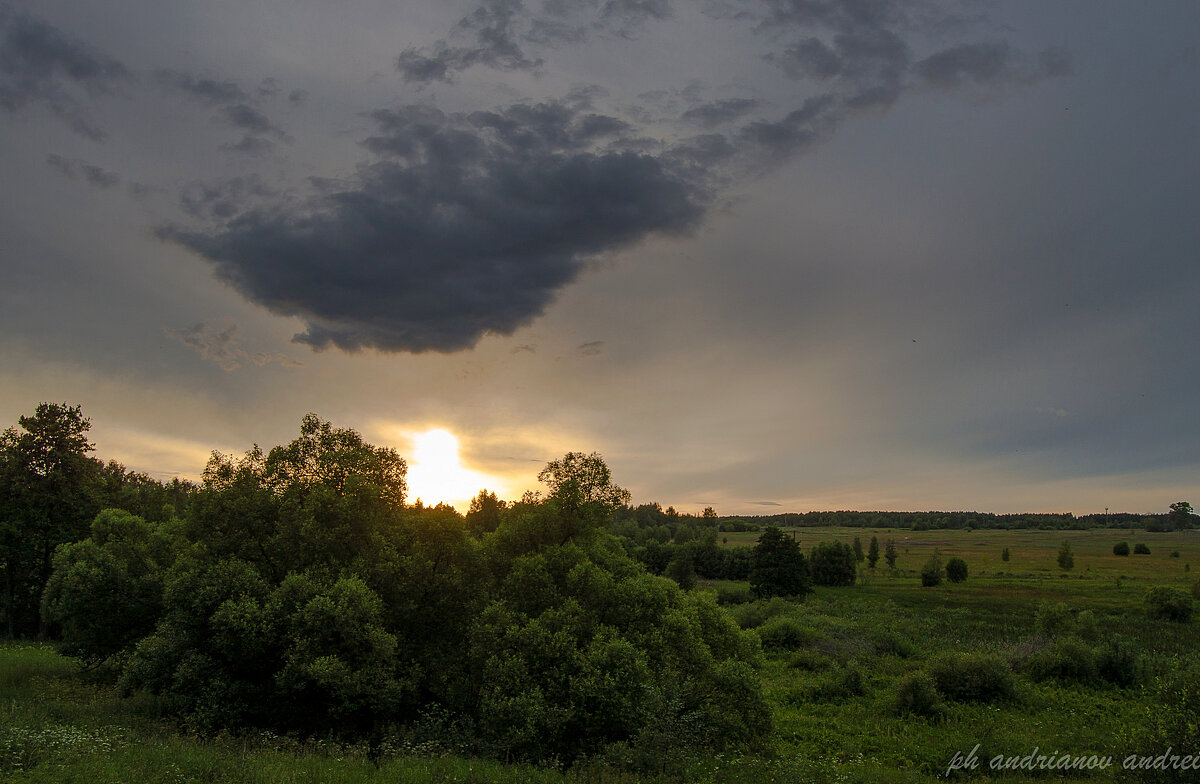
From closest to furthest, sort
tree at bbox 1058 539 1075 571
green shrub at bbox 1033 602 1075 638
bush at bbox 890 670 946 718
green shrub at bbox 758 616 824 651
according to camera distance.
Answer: bush at bbox 890 670 946 718, green shrub at bbox 1033 602 1075 638, green shrub at bbox 758 616 824 651, tree at bbox 1058 539 1075 571

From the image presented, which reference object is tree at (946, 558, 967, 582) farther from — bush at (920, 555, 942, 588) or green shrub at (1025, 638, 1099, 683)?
green shrub at (1025, 638, 1099, 683)

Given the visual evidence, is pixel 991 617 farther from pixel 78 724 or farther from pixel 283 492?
pixel 78 724

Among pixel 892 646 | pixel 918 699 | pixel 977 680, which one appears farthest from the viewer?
pixel 892 646

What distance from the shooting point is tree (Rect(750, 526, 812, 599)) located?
92.6 meters

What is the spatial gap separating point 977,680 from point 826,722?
1030cm

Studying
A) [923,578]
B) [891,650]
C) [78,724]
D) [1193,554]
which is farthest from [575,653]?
[1193,554]

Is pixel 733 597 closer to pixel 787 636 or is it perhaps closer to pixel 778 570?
pixel 778 570

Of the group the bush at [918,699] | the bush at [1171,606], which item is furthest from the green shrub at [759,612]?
the bush at [1171,606]

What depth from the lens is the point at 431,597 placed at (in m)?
25.5

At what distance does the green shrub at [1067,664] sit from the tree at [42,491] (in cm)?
7093

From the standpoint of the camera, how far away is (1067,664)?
3878cm

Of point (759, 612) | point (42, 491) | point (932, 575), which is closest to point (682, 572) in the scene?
point (759, 612)

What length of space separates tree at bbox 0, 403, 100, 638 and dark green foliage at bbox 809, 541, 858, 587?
108 meters

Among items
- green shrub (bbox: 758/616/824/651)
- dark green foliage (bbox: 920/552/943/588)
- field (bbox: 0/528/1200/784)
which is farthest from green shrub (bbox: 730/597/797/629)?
dark green foliage (bbox: 920/552/943/588)
